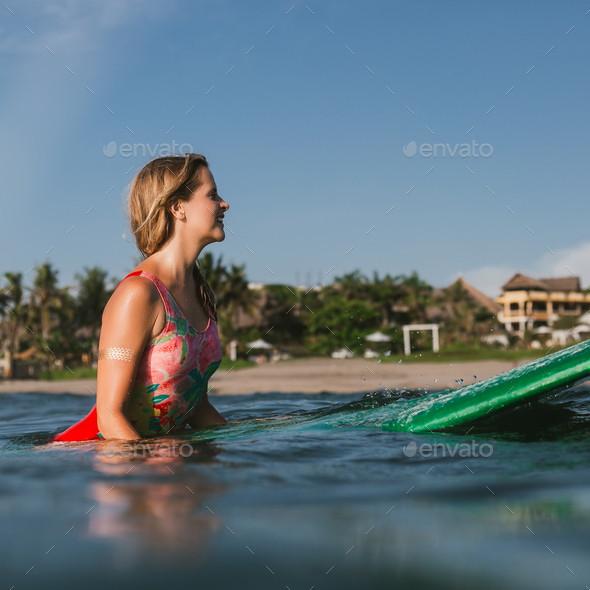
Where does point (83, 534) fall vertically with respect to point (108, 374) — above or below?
below

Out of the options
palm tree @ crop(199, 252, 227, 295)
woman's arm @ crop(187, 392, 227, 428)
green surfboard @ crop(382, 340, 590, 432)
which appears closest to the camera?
green surfboard @ crop(382, 340, 590, 432)

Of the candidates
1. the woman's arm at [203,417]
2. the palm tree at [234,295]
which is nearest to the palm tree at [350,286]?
the palm tree at [234,295]

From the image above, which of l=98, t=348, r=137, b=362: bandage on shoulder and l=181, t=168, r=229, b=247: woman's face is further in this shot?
l=181, t=168, r=229, b=247: woman's face

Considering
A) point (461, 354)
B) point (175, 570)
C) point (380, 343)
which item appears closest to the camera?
point (175, 570)

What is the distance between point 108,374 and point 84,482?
0.61m

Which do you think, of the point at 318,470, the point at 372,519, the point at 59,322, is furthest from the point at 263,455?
the point at 59,322

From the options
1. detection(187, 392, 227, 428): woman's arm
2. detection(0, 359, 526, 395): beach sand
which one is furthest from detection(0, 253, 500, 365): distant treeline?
detection(187, 392, 227, 428): woman's arm

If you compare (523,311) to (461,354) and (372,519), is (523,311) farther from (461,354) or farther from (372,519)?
(372,519)

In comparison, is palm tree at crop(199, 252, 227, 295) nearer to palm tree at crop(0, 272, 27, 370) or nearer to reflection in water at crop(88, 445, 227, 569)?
palm tree at crop(0, 272, 27, 370)

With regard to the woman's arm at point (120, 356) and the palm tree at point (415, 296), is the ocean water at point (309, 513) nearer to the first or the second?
the woman's arm at point (120, 356)

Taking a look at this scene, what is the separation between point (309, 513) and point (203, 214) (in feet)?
5.22

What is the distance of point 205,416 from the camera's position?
3096 millimetres

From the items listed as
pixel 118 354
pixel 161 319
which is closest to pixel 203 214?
pixel 161 319

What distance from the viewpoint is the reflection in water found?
1241 mm
